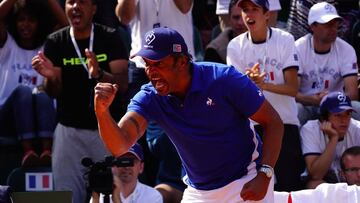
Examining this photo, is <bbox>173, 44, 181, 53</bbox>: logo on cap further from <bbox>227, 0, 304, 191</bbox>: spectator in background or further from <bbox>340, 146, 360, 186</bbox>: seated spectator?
<bbox>340, 146, 360, 186</bbox>: seated spectator

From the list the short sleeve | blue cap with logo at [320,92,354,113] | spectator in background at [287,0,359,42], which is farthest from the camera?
spectator in background at [287,0,359,42]

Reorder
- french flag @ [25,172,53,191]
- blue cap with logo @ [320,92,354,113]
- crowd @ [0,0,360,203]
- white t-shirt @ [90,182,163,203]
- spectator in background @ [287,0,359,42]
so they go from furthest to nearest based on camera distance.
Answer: spectator in background @ [287,0,359,42] → french flag @ [25,172,53,191] → blue cap with logo @ [320,92,354,113] → crowd @ [0,0,360,203] → white t-shirt @ [90,182,163,203]

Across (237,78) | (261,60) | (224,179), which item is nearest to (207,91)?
(237,78)

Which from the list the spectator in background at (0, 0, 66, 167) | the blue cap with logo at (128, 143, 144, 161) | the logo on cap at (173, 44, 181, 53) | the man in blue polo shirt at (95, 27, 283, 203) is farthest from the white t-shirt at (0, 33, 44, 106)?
the logo on cap at (173, 44, 181, 53)

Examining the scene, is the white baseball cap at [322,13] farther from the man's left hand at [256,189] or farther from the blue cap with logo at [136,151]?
the man's left hand at [256,189]

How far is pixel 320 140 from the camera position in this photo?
7.77 metres

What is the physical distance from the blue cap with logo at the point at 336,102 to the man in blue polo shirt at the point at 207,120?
8.23 feet

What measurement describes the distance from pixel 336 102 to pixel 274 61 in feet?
2.10

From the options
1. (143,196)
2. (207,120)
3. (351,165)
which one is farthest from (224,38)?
(207,120)

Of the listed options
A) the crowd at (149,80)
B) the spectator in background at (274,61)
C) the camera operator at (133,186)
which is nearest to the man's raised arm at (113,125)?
the crowd at (149,80)

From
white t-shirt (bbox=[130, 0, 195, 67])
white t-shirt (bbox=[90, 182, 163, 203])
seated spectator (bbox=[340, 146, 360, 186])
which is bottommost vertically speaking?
white t-shirt (bbox=[90, 182, 163, 203])

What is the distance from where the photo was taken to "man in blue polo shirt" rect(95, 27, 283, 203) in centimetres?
504

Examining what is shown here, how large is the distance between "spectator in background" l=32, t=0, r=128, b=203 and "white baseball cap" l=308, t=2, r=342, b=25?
1863mm

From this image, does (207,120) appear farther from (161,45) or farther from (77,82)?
(77,82)
